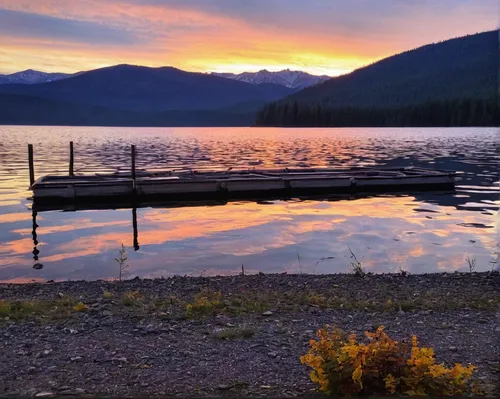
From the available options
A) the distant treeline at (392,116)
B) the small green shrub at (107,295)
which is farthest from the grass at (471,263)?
the distant treeline at (392,116)

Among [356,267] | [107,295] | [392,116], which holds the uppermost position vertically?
[392,116]

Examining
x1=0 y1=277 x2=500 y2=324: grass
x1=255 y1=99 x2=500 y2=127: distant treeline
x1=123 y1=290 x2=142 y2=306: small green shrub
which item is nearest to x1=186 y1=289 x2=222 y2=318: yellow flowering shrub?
x1=0 y1=277 x2=500 y2=324: grass

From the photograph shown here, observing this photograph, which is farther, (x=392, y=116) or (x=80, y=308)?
(x=392, y=116)

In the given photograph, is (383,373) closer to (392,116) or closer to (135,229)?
(135,229)

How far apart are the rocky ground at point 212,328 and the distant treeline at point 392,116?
6082 inches

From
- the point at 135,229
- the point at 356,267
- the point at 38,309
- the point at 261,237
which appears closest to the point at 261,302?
the point at 38,309

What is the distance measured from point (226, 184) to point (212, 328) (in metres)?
21.5

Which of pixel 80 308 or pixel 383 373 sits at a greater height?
pixel 383 373

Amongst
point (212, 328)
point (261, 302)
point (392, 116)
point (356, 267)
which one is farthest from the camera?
point (392, 116)

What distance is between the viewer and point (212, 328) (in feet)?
26.6

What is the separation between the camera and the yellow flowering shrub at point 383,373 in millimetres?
4797

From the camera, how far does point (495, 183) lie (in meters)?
35.2

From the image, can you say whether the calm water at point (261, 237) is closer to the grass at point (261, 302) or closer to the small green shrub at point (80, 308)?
the grass at point (261, 302)

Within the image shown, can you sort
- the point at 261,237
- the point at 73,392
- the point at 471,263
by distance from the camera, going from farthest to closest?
the point at 261,237 → the point at 471,263 → the point at 73,392
